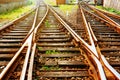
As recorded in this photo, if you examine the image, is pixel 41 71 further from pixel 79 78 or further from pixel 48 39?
pixel 48 39

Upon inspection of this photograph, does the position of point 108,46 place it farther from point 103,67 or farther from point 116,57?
point 103,67

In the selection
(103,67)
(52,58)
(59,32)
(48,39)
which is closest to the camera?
(103,67)

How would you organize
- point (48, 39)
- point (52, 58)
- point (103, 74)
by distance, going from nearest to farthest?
point (103, 74) → point (52, 58) → point (48, 39)

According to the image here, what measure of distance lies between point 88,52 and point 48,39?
2.63 metres

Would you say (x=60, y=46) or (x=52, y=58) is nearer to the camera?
(x=52, y=58)

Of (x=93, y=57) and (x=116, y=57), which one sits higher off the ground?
(x=93, y=57)

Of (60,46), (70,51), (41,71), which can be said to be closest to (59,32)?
(60,46)

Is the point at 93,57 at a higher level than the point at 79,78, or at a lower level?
higher

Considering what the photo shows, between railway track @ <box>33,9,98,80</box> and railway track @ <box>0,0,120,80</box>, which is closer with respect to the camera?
railway track @ <box>0,0,120,80</box>

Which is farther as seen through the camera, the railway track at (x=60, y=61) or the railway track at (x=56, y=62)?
the railway track at (x=60, y=61)

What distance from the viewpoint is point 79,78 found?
4.56 metres

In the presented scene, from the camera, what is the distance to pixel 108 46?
689cm

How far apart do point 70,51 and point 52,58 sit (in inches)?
28.1

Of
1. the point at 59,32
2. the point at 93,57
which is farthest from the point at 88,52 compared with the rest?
the point at 59,32
